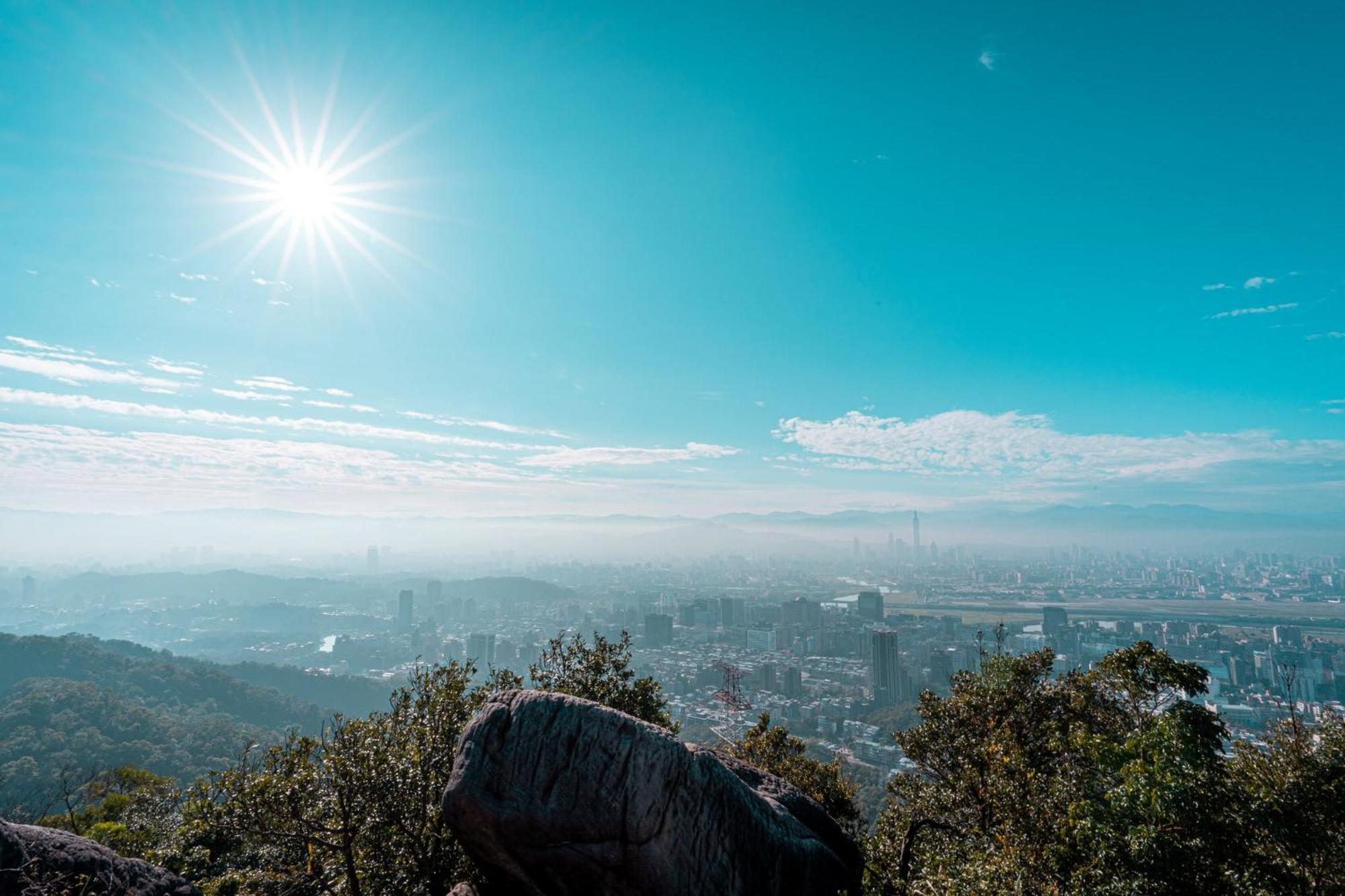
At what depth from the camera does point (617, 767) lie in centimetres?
864

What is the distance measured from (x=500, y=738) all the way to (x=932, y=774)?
14118 millimetres

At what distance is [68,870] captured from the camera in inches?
342

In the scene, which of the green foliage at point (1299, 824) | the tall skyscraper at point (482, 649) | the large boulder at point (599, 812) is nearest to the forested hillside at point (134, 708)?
the tall skyscraper at point (482, 649)

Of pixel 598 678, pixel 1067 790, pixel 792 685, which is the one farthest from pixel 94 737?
pixel 1067 790

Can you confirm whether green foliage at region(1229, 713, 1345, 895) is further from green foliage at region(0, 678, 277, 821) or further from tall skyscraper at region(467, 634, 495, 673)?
tall skyscraper at region(467, 634, 495, 673)

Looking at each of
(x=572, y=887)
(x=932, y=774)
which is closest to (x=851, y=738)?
(x=932, y=774)

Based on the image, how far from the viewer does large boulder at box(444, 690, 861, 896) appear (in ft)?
27.3

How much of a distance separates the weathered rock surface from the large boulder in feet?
19.2

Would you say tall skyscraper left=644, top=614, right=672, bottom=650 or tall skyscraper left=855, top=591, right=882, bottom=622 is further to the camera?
tall skyscraper left=855, top=591, right=882, bottom=622

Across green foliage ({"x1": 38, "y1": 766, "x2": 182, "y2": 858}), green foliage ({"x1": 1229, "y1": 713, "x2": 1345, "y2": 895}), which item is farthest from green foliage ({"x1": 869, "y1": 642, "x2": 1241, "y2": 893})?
green foliage ({"x1": 38, "y1": 766, "x2": 182, "y2": 858})

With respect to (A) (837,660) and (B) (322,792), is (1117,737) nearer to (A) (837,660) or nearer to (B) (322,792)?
(B) (322,792)

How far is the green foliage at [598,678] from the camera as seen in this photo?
60.0ft

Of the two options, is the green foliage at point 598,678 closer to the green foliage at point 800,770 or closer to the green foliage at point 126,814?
the green foliage at point 800,770

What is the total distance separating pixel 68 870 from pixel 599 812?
8.87m
